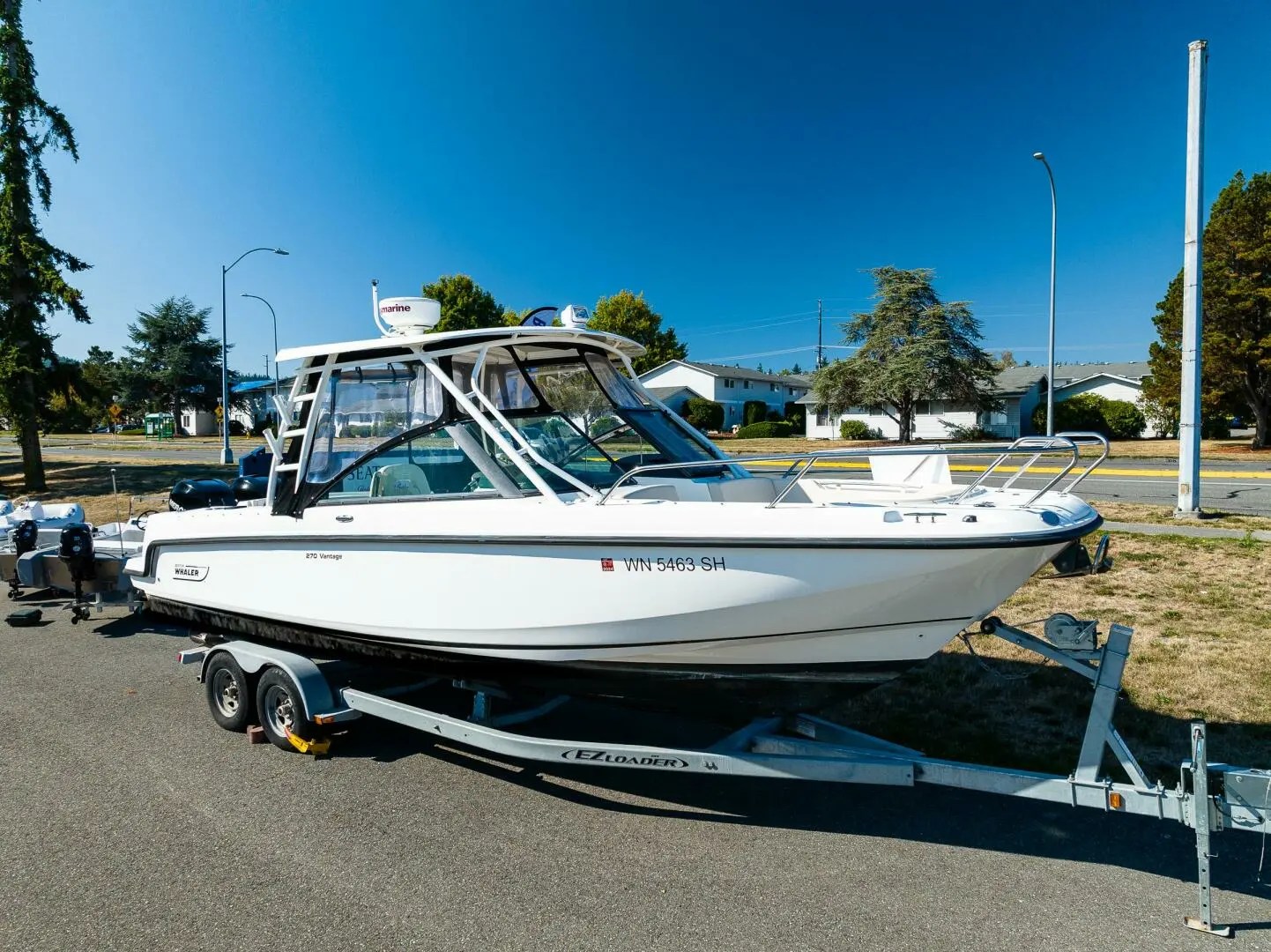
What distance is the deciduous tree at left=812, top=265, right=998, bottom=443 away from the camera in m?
36.0

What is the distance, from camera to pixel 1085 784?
3.12 m

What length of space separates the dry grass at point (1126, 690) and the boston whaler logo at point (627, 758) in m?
1.67

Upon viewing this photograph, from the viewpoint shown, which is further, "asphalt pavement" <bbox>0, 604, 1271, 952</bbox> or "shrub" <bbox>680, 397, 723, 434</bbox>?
"shrub" <bbox>680, 397, 723, 434</bbox>

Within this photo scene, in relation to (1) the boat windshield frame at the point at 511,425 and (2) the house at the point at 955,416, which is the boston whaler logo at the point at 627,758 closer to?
(1) the boat windshield frame at the point at 511,425

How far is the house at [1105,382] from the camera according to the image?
46.7m

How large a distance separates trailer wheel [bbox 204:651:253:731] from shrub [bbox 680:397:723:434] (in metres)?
41.4

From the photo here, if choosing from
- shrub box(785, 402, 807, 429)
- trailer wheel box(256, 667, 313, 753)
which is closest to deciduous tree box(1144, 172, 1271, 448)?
shrub box(785, 402, 807, 429)

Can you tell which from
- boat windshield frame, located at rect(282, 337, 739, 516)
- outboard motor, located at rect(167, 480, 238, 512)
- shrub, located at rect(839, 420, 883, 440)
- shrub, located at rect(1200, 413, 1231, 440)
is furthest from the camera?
shrub, located at rect(839, 420, 883, 440)

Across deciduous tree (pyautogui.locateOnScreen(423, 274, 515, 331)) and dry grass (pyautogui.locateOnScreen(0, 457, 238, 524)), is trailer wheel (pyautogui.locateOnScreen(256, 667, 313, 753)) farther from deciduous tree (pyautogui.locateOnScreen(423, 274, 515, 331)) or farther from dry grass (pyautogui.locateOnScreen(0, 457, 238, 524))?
deciduous tree (pyautogui.locateOnScreen(423, 274, 515, 331))

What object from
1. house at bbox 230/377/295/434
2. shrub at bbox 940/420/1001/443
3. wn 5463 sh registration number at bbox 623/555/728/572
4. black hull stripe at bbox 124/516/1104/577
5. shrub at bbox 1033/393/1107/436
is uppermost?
shrub at bbox 1033/393/1107/436

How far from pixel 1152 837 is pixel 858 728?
1.57 meters

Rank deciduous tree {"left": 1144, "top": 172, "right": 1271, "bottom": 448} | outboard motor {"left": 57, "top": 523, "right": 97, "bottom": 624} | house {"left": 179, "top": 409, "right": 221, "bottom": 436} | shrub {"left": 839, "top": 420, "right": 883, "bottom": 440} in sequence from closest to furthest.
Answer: outboard motor {"left": 57, "top": 523, "right": 97, "bottom": 624} → deciduous tree {"left": 1144, "top": 172, "right": 1271, "bottom": 448} → shrub {"left": 839, "top": 420, "right": 883, "bottom": 440} → house {"left": 179, "top": 409, "right": 221, "bottom": 436}

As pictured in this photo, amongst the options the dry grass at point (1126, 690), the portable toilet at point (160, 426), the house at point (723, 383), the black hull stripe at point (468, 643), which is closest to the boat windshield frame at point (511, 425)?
the black hull stripe at point (468, 643)

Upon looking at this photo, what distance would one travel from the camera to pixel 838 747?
3.68 m
